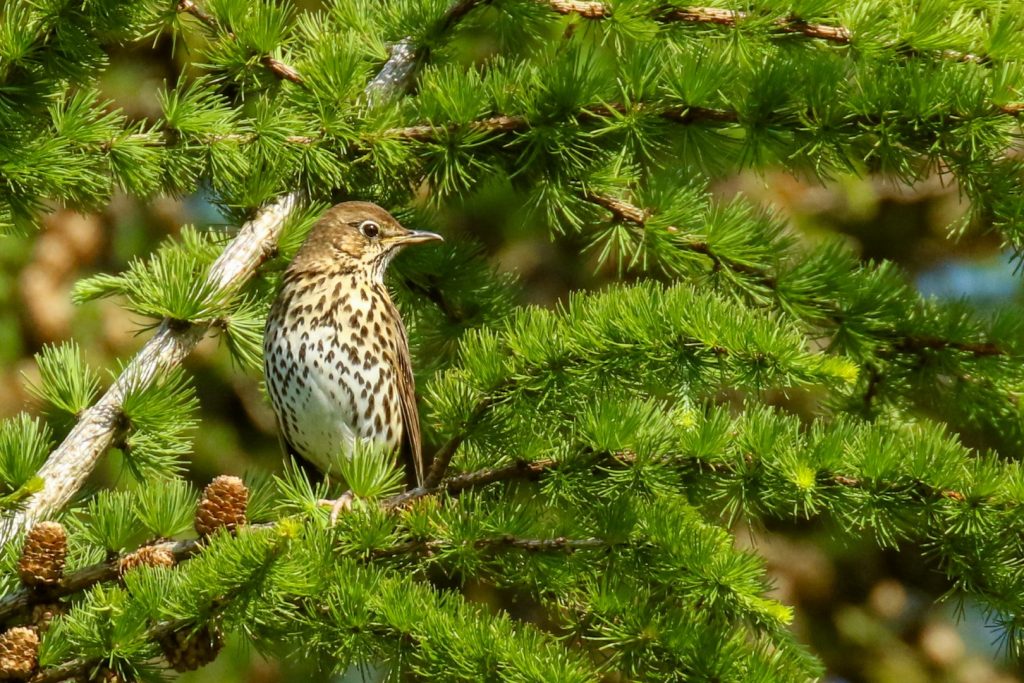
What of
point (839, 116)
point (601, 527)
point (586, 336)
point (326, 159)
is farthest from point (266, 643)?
point (839, 116)

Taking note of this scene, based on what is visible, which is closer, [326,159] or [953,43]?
[953,43]

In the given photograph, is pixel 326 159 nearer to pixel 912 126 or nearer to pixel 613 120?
pixel 613 120

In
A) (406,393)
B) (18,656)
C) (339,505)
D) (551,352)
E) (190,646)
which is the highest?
(551,352)

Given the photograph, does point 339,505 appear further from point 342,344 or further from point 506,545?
point 342,344

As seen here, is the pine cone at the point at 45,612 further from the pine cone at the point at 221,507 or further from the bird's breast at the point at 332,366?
the bird's breast at the point at 332,366

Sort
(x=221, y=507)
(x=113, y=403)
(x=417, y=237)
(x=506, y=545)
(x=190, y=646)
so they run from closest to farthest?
(x=190, y=646) → (x=506, y=545) → (x=221, y=507) → (x=113, y=403) → (x=417, y=237)

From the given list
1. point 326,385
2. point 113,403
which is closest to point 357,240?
point 326,385

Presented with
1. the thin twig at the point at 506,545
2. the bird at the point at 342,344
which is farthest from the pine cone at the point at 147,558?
the bird at the point at 342,344
